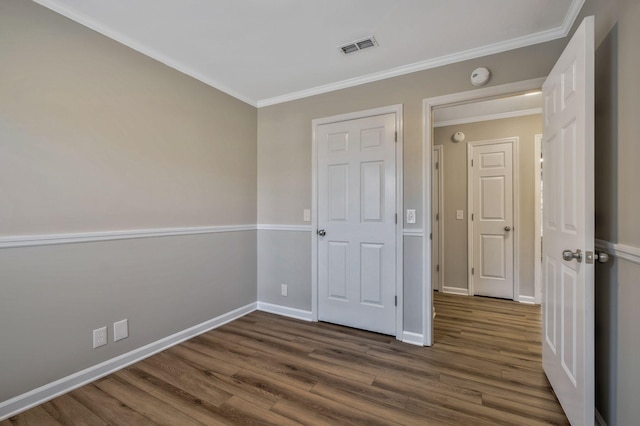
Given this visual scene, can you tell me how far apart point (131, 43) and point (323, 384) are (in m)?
2.83

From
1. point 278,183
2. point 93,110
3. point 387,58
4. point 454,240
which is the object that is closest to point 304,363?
point 278,183

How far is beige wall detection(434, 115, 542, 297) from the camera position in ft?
12.2

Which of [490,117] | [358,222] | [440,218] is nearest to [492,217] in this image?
[440,218]

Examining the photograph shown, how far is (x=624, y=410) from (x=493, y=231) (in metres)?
2.89

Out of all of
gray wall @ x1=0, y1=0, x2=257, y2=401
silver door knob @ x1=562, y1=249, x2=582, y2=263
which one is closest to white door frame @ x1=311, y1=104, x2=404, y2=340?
gray wall @ x1=0, y1=0, x2=257, y2=401

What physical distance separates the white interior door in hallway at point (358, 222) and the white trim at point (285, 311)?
18 centimetres

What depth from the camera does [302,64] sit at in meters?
2.57

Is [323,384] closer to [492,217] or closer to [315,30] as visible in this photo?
[315,30]

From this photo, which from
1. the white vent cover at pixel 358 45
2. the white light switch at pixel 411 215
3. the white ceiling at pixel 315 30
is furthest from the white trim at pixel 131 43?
the white light switch at pixel 411 215

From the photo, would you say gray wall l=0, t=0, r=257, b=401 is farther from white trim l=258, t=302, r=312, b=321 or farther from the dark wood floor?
white trim l=258, t=302, r=312, b=321

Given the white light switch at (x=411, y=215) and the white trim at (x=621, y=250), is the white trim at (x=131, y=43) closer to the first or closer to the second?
the white light switch at (x=411, y=215)

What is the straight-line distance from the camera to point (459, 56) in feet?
7.80

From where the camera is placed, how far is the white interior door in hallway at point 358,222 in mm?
2713

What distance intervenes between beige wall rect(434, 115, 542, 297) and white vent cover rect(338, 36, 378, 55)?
241cm
